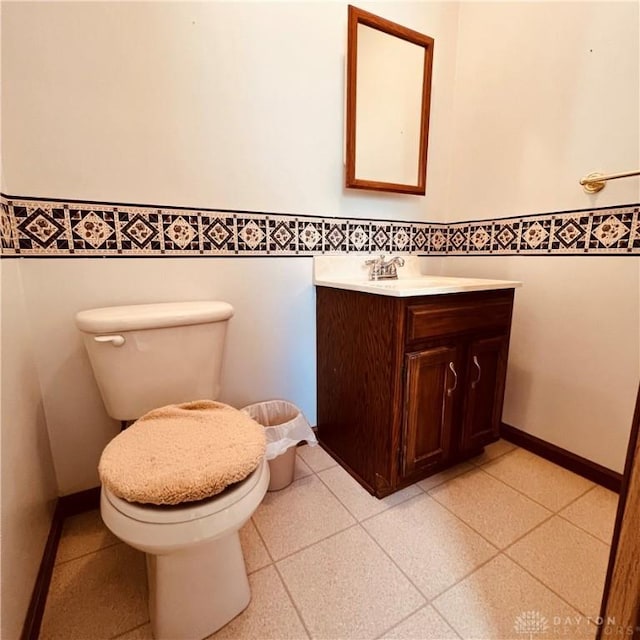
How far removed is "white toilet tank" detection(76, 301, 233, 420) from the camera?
98 cm

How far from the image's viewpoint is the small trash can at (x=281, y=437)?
124 centimetres

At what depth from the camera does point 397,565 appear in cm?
99

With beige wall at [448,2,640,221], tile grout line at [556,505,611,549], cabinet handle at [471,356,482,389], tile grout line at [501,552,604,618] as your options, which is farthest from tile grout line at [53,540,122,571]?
beige wall at [448,2,640,221]

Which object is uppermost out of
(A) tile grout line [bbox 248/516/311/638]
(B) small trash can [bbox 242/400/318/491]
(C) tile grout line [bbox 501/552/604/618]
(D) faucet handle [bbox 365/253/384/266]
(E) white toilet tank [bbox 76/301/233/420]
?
(D) faucet handle [bbox 365/253/384/266]

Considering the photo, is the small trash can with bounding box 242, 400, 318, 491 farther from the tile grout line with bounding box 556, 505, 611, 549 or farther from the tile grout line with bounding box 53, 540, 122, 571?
the tile grout line with bounding box 556, 505, 611, 549

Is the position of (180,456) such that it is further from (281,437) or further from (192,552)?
(281,437)

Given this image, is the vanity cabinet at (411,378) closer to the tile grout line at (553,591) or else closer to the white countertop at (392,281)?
the white countertop at (392,281)

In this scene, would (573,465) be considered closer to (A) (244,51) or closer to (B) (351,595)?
(B) (351,595)

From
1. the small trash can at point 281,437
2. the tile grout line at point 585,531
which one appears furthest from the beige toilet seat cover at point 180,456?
the tile grout line at point 585,531

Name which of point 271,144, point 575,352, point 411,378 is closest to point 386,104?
point 271,144

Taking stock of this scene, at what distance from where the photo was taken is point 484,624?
836 millimetres

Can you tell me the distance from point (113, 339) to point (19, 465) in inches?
14.4

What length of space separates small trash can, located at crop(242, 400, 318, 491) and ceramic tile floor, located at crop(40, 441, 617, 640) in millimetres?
73

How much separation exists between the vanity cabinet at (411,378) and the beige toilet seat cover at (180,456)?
1.66 ft
